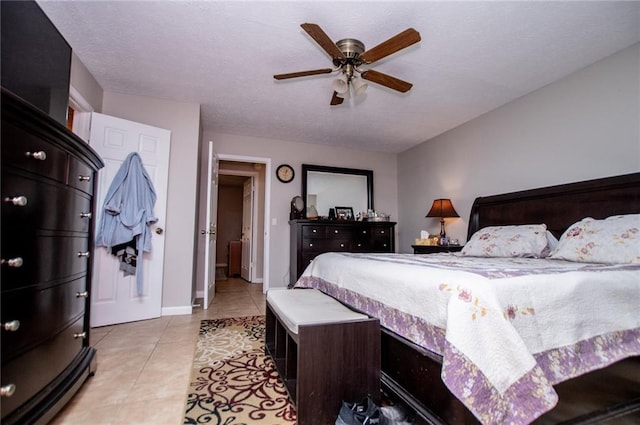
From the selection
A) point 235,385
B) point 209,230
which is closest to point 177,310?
point 209,230

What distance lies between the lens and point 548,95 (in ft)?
9.86

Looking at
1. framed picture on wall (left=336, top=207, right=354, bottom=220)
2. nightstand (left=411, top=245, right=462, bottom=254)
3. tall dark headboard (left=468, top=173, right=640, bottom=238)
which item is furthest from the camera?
framed picture on wall (left=336, top=207, right=354, bottom=220)

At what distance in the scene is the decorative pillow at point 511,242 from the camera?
8.41ft

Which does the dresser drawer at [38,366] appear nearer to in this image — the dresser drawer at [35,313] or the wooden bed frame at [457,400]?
the dresser drawer at [35,313]

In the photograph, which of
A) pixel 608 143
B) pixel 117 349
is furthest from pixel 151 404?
pixel 608 143

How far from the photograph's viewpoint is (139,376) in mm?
1828

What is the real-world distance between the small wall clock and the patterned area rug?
2721mm

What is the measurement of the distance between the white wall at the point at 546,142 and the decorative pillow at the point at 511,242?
26.2 inches

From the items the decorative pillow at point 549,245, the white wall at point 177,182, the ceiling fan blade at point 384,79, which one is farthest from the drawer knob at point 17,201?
the decorative pillow at point 549,245

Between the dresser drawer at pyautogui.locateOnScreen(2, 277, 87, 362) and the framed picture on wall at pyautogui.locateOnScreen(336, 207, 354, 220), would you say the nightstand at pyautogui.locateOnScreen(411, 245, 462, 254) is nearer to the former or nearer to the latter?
the framed picture on wall at pyautogui.locateOnScreen(336, 207, 354, 220)

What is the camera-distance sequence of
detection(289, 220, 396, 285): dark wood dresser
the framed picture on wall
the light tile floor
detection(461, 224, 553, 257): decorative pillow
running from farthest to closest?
1. the framed picture on wall
2. detection(289, 220, 396, 285): dark wood dresser
3. detection(461, 224, 553, 257): decorative pillow
4. the light tile floor

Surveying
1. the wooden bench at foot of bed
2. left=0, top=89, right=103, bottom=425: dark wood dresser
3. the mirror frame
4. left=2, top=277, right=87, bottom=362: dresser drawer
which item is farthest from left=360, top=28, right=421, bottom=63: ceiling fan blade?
the mirror frame

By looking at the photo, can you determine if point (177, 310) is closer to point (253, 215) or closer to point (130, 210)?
point (130, 210)

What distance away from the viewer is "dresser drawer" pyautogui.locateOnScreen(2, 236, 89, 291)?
1.01m
